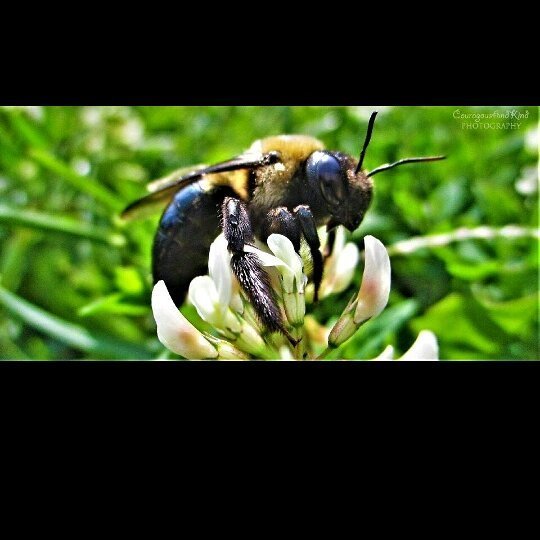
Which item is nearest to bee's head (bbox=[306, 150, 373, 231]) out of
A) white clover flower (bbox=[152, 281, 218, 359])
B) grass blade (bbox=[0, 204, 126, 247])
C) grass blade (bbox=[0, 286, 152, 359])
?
white clover flower (bbox=[152, 281, 218, 359])

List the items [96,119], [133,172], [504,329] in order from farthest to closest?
1. [96,119]
2. [133,172]
3. [504,329]

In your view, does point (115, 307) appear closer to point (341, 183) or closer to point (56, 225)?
point (56, 225)

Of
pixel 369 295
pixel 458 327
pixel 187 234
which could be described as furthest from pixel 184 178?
pixel 458 327

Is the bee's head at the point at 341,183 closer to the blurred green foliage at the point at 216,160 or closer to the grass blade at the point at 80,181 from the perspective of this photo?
the blurred green foliage at the point at 216,160

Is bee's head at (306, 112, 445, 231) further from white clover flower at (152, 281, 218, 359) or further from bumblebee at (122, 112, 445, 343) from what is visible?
white clover flower at (152, 281, 218, 359)

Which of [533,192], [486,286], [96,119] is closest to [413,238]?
[486,286]

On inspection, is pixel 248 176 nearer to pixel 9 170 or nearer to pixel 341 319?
pixel 341 319
